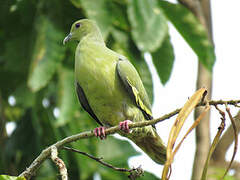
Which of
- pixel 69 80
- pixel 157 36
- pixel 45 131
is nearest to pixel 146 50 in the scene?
pixel 157 36

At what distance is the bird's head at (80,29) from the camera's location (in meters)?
3.97

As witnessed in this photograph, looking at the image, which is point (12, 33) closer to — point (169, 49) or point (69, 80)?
point (69, 80)

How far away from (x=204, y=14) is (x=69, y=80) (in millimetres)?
1885

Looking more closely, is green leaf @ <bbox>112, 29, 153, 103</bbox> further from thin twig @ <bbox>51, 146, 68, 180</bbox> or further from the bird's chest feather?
thin twig @ <bbox>51, 146, 68, 180</bbox>

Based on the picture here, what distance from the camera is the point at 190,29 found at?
4090 millimetres

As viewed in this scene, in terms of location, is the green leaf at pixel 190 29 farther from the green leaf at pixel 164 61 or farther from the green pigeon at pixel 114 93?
the green pigeon at pixel 114 93

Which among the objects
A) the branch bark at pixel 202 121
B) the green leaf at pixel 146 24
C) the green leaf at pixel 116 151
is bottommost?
the green leaf at pixel 116 151

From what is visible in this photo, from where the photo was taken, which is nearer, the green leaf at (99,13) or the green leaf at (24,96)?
the green leaf at (99,13)

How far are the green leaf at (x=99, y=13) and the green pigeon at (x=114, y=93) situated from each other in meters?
0.18

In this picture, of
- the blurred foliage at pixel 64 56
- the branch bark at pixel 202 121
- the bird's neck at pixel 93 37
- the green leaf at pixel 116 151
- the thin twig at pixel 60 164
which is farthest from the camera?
the green leaf at pixel 116 151

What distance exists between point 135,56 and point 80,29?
54cm

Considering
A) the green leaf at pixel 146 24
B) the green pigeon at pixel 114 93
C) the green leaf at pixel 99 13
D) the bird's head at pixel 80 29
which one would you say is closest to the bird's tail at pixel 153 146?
the green pigeon at pixel 114 93

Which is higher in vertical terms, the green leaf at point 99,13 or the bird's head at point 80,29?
the green leaf at point 99,13

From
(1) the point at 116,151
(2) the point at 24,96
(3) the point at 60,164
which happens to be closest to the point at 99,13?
(2) the point at 24,96
